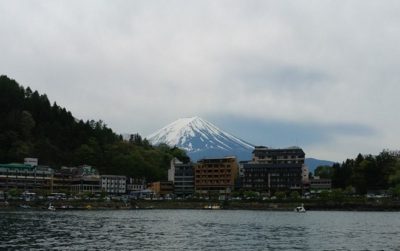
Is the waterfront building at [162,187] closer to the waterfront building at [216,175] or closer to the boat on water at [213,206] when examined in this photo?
the waterfront building at [216,175]

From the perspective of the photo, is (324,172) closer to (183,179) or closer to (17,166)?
(183,179)

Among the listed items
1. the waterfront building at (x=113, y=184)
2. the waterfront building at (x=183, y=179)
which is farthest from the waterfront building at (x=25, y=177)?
the waterfront building at (x=183, y=179)

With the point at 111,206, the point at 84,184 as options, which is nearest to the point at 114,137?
the point at 84,184

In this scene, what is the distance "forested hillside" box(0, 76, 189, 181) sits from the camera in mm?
159875

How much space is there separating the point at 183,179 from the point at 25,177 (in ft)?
148

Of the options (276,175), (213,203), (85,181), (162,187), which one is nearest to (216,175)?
(162,187)

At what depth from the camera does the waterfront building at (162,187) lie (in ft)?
529

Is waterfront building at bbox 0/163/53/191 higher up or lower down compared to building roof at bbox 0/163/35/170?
lower down

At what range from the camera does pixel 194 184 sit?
533 ft

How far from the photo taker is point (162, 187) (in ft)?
534

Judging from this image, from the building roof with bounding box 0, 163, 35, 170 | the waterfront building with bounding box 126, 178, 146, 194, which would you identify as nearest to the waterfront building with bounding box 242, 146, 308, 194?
the waterfront building with bounding box 126, 178, 146, 194

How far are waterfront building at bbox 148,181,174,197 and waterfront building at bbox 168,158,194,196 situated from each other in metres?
1.35

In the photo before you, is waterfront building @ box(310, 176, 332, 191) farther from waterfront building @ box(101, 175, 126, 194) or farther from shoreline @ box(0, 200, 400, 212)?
waterfront building @ box(101, 175, 126, 194)

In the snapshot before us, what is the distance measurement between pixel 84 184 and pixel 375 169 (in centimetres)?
7753
